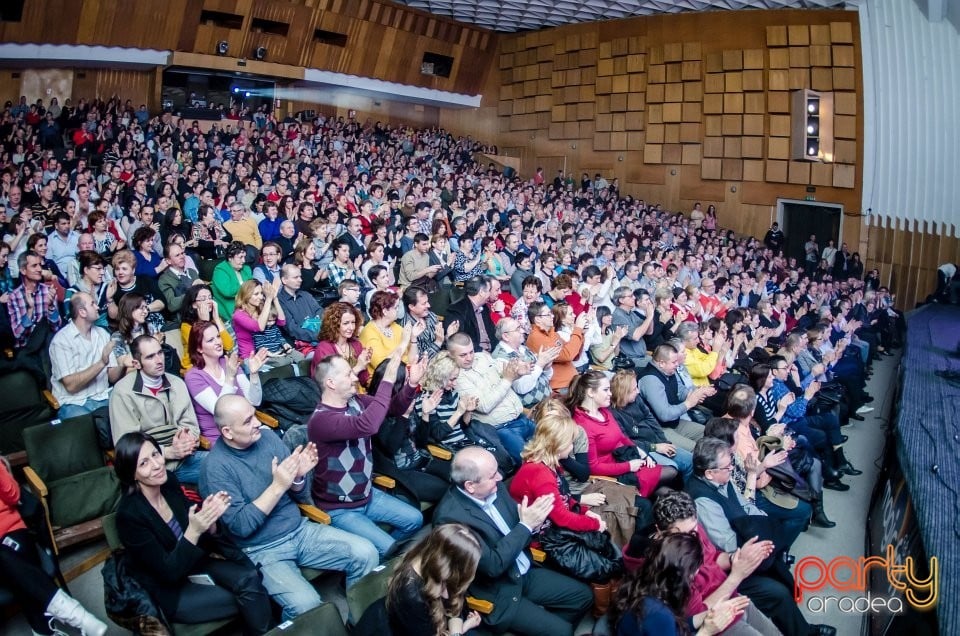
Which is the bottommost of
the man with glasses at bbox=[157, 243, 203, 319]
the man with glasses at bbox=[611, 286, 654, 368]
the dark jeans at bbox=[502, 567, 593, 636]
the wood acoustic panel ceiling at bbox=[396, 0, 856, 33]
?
the dark jeans at bbox=[502, 567, 593, 636]

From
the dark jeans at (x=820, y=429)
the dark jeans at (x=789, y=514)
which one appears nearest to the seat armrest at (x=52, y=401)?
the dark jeans at (x=789, y=514)

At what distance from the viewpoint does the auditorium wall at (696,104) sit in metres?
10.4

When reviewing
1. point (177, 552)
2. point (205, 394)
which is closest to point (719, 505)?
point (177, 552)

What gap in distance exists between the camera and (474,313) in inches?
152

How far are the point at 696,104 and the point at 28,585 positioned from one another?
11791 mm

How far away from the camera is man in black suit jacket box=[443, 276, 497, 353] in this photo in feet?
12.6

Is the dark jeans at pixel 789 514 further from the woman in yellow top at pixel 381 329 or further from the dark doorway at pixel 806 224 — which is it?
the dark doorway at pixel 806 224

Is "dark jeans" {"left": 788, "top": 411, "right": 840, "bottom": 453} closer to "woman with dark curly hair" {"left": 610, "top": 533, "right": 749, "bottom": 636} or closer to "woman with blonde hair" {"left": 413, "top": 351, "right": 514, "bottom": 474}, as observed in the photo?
"woman with blonde hair" {"left": 413, "top": 351, "right": 514, "bottom": 474}

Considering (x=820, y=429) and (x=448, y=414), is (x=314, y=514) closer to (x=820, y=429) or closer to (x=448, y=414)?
(x=448, y=414)

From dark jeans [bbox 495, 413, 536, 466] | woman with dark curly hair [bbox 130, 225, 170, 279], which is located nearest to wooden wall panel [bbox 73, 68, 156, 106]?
woman with dark curly hair [bbox 130, 225, 170, 279]

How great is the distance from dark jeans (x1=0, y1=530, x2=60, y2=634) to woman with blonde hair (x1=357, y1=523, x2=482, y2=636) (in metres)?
0.87

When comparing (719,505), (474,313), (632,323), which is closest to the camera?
(719,505)

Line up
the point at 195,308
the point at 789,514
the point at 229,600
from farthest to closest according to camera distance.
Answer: the point at 195,308, the point at 789,514, the point at 229,600

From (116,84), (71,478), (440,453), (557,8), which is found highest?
(557,8)
